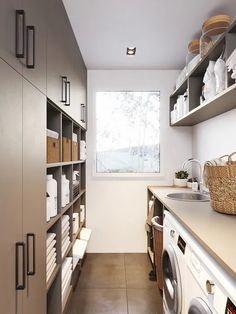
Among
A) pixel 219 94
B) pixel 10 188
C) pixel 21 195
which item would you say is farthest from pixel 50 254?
pixel 219 94

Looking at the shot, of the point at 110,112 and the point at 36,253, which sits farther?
the point at 110,112

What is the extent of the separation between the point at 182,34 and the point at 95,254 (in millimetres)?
2824

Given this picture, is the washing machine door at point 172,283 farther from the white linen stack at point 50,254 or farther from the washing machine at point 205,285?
the white linen stack at point 50,254

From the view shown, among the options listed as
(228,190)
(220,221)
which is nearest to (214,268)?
(220,221)

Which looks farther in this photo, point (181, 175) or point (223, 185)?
point (181, 175)

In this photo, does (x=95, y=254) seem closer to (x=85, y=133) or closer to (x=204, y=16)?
(x=85, y=133)

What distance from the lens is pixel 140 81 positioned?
3.29m

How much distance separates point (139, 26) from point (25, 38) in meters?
1.42

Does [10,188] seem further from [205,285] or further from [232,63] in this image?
[232,63]

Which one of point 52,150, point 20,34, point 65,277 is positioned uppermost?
point 20,34

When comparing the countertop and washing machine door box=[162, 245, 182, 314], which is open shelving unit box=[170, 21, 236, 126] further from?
washing machine door box=[162, 245, 182, 314]

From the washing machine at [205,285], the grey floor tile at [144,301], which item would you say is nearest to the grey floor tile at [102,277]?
the grey floor tile at [144,301]

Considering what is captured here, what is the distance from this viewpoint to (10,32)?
927mm

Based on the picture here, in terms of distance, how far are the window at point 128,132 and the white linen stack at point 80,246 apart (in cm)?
87
